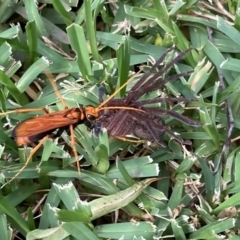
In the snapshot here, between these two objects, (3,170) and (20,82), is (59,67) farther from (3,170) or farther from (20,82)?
(3,170)

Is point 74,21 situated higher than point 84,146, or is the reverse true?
point 74,21

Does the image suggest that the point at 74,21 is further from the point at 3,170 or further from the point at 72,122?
the point at 3,170

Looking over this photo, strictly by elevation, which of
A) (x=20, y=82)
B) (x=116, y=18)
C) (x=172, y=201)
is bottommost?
(x=172, y=201)

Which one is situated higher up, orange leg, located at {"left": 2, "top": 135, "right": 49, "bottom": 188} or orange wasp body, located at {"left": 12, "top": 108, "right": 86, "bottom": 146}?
orange wasp body, located at {"left": 12, "top": 108, "right": 86, "bottom": 146}

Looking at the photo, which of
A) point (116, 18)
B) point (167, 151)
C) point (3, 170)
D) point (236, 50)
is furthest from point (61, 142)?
point (236, 50)

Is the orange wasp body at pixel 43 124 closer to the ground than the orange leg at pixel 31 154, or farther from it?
farther from it

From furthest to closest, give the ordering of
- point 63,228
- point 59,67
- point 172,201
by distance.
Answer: point 59,67
point 172,201
point 63,228

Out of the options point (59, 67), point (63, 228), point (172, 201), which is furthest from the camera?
point (59, 67)

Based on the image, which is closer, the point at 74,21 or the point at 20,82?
the point at 20,82

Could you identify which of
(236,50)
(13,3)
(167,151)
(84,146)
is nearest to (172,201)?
(167,151)
